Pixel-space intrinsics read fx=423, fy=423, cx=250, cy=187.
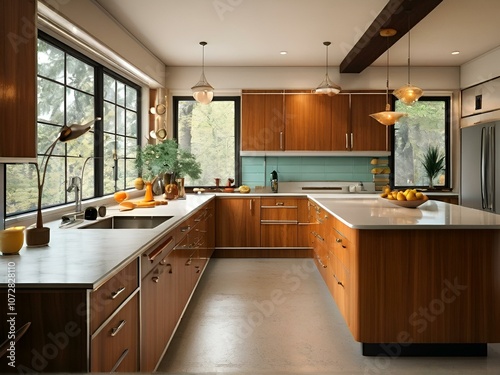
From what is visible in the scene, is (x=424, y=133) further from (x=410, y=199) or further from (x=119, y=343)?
(x=119, y=343)

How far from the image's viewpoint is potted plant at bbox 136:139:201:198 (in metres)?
5.14

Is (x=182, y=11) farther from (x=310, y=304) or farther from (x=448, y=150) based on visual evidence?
(x=448, y=150)

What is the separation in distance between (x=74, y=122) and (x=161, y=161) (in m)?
1.58

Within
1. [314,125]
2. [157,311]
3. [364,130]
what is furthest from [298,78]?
[157,311]

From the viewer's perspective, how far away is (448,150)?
21.0 feet

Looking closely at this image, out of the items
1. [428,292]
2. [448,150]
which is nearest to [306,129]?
[448,150]

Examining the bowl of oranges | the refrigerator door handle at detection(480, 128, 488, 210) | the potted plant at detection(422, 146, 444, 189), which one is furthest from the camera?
the potted plant at detection(422, 146, 444, 189)

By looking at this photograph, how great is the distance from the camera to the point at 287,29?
15.0 ft

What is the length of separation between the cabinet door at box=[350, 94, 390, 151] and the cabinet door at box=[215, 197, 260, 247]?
171 cm

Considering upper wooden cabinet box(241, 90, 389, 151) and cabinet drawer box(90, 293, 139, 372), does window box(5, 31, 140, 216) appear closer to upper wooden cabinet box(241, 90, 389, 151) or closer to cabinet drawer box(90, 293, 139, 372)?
cabinet drawer box(90, 293, 139, 372)

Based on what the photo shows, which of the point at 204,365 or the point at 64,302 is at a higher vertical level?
the point at 64,302

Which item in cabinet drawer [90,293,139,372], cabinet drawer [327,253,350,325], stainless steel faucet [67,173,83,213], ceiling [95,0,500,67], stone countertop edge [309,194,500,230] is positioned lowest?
cabinet drawer [327,253,350,325]

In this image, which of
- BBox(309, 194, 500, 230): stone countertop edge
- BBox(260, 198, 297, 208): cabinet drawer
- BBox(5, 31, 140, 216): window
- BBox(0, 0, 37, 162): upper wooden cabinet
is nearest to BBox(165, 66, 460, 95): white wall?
BBox(5, 31, 140, 216): window

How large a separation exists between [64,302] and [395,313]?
217cm
